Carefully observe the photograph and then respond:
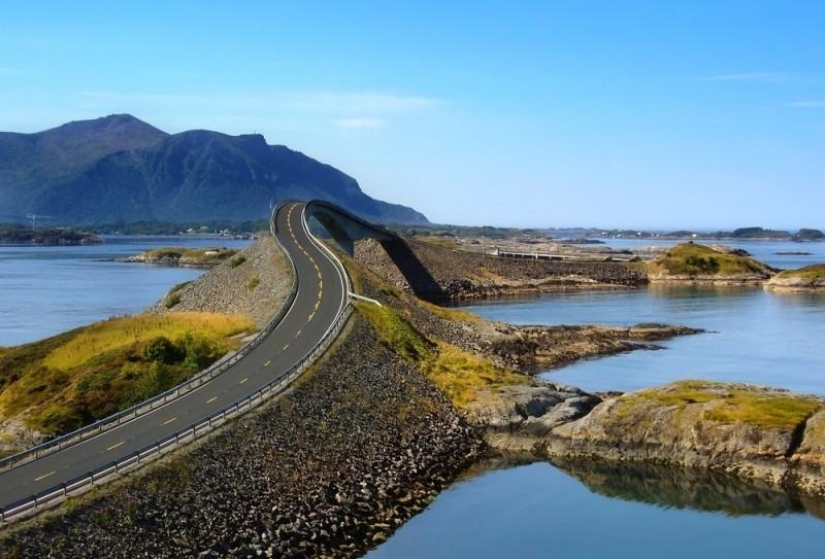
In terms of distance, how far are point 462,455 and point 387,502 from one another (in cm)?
1031

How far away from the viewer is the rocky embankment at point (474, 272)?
526ft

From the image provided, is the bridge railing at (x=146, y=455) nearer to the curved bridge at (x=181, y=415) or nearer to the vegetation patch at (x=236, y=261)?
the curved bridge at (x=181, y=415)

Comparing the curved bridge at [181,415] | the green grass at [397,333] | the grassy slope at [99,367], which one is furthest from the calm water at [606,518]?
the grassy slope at [99,367]

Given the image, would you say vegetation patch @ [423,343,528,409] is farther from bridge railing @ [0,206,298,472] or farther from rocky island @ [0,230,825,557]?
bridge railing @ [0,206,298,472]

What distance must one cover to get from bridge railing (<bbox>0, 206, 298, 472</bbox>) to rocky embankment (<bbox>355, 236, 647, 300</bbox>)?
89.4m

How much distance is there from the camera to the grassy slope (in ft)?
176

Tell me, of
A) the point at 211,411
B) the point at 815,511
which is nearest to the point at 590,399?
the point at 815,511

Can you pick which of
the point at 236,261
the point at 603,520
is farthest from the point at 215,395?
the point at 236,261

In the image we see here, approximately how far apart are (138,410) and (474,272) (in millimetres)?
130311

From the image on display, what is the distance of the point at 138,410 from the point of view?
46.0m

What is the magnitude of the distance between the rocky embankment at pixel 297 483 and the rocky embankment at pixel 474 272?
3825 inches

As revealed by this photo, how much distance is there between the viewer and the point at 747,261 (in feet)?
622

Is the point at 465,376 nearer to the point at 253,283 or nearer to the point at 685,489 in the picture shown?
the point at 685,489

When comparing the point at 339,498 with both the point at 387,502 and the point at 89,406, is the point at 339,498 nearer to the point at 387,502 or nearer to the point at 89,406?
the point at 387,502
